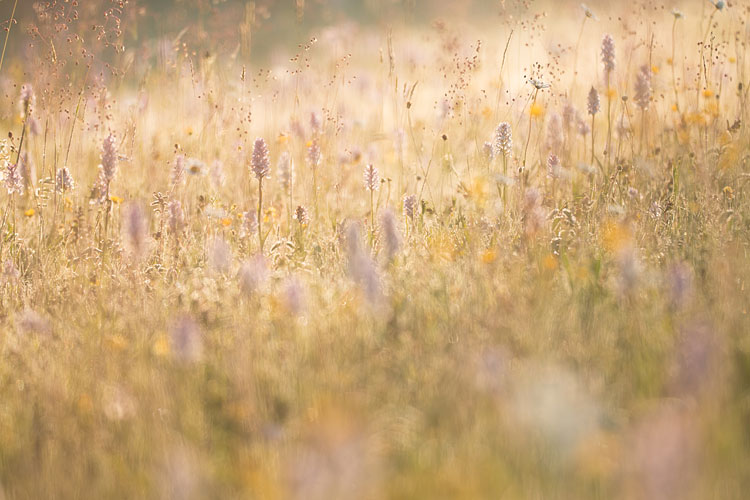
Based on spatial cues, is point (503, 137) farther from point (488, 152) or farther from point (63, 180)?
point (63, 180)

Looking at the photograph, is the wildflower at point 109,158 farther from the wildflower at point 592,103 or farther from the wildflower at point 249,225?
the wildflower at point 592,103

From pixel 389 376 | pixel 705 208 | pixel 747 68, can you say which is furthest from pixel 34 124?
pixel 747 68

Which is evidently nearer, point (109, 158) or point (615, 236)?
point (615, 236)

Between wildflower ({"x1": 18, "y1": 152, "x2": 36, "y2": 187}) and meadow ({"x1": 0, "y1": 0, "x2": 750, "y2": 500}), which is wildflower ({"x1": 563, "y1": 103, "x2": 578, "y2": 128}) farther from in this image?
wildflower ({"x1": 18, "y1": 152, "x2": 36, "y2": 187})

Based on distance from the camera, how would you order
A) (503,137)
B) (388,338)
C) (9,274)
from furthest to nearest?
(503,137), (9,274), (388,338)

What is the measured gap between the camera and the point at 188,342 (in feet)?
5.77

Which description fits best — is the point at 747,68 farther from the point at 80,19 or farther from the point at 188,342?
the point at 188,342

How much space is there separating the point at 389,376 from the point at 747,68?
495cm

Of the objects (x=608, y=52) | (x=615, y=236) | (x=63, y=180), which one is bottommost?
(x=615, y=236)

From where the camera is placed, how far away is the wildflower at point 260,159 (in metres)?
2.92

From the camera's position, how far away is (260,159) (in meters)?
2.92

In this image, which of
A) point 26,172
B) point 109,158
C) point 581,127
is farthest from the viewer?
point 581,127

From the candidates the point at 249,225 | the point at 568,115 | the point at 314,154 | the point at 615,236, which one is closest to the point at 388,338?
the point at 615,236

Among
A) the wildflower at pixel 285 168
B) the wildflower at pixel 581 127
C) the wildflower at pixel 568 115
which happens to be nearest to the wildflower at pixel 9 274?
the wildflower at pixel 285 168
